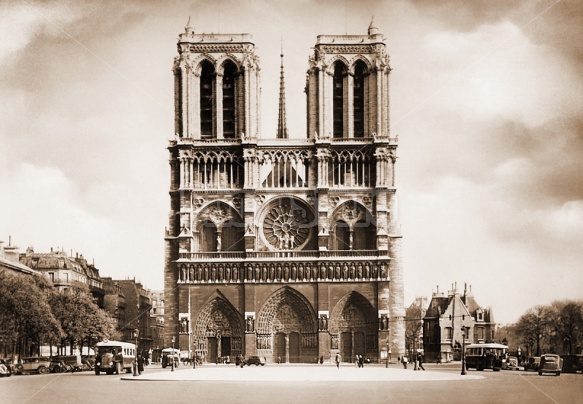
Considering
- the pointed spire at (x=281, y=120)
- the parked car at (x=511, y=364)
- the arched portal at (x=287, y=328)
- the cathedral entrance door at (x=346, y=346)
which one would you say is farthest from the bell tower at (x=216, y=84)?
the parked car at (x=511, y=364)

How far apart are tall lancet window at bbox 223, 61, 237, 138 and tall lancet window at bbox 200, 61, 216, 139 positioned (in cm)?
106

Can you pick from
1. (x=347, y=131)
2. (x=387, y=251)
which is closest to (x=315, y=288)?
(x=387, y=251)

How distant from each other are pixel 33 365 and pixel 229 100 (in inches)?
1164

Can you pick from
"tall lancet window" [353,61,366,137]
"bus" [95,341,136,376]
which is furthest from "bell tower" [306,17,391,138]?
"bus" [95,341,136,376]

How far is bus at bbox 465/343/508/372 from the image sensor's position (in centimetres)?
6694

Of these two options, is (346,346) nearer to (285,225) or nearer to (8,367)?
(285,225)

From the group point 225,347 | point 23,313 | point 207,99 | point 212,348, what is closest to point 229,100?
point 207,99

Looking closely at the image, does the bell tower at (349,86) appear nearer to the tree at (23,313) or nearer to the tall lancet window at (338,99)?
the tall lancet window at (338,99)

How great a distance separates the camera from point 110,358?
195ft

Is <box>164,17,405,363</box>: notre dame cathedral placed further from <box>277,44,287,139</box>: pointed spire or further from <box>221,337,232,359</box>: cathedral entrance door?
<box>277,44,287,139</box>: pointed spire

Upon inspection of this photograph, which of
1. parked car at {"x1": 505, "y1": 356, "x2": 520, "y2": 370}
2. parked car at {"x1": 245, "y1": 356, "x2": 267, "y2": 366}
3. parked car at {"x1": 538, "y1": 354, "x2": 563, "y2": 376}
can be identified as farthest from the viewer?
parked car at {"x1": 245, "y1": 356, "x2": 267, "y2": 366}

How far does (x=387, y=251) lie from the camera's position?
8125cm

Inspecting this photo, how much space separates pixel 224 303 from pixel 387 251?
13.4 m

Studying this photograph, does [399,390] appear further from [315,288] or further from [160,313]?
[160,313]
